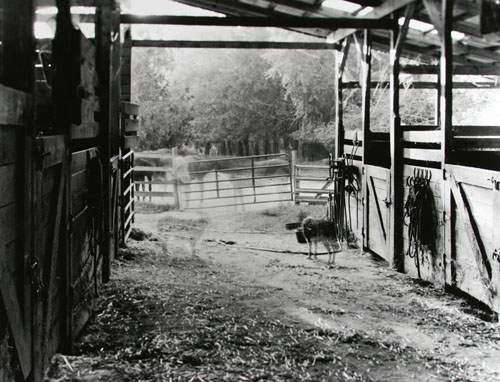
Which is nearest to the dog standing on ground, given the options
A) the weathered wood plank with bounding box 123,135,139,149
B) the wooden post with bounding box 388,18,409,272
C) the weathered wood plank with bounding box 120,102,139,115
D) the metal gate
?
the wooden post with bounding box 388,18,409,272

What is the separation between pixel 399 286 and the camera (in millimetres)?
6855

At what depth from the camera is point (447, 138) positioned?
20.9 ft

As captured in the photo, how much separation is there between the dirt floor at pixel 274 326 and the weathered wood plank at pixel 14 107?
1.90m

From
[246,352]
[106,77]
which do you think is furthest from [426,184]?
[106,77]

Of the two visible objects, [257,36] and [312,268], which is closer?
[312,268]

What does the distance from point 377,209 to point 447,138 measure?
2283 mm

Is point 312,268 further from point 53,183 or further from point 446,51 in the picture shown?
point 53,183

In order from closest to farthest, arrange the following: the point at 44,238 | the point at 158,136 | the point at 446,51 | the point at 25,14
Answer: the point at 25,14 → the point at 44,238 → the point at 446,51 → the point at 158,136

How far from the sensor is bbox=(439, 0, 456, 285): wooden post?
6.20m

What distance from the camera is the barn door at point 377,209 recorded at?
26.4 feet

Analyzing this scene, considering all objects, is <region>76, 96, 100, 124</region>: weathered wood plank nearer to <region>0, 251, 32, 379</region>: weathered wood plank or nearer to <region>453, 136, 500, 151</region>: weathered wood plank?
<region>0, 251, 32, 379</region>: weathered wood plank

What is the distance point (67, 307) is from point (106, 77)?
127 inches

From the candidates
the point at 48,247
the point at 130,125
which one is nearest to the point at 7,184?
the point at 48,247

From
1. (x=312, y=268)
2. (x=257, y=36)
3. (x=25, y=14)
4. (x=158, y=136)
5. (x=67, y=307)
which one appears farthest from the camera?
(x=257, y=36)
